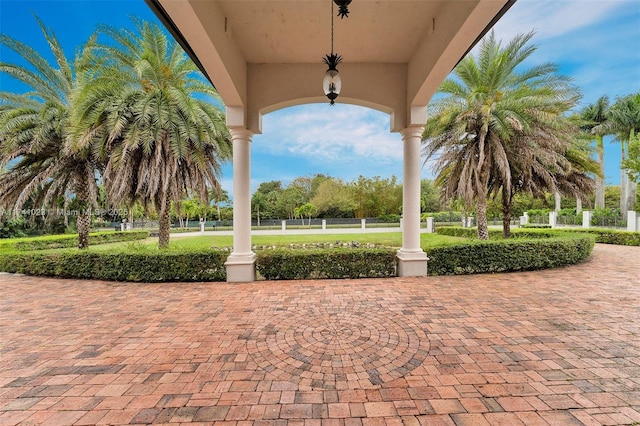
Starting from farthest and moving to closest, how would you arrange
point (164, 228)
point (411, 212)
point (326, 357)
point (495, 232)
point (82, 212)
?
point (495, 232)
point (82, 212)
point (164, 228)
point (411, 212)
point (326, 357)

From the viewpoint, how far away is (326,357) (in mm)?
2922

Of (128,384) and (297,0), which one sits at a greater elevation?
(297,0)

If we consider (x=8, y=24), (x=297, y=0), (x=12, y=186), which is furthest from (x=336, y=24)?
(x=12, y=186)

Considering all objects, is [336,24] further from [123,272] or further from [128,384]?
[123,272]

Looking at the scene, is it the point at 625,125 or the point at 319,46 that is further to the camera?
the point at 625,125

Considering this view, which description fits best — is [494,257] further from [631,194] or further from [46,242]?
[631,194]

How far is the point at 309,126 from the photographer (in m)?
56.3

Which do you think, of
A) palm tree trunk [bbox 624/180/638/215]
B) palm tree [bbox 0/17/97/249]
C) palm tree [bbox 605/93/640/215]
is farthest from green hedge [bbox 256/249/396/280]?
palm tree trunk [bbox 624/180/638/215]

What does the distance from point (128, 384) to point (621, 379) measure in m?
4.52

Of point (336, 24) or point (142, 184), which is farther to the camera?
point (142, 184)

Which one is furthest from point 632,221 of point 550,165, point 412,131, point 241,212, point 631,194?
point 241,212

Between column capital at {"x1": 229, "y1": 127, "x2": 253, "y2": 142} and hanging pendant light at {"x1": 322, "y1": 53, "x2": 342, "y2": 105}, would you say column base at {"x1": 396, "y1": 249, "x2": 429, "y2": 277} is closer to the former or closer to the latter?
hanging pendant light at {"x1": 322, "y1": 53, "x2": 342, "y2": 105}

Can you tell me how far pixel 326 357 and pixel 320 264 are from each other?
11.2 ft

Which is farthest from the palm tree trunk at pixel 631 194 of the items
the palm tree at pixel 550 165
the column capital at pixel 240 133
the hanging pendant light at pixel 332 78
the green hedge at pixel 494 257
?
the column capital at pixel 240 133
